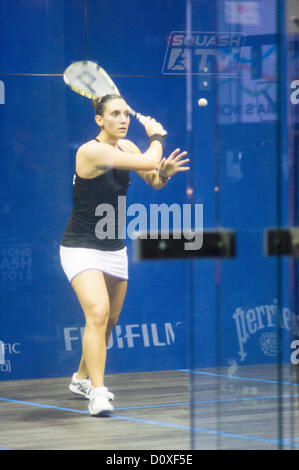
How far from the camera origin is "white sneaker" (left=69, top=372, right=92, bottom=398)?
19.6 feet

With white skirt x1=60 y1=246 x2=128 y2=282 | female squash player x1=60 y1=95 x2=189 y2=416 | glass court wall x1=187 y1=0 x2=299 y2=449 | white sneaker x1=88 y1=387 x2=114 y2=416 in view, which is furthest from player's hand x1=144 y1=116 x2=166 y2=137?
glass court wall x1=187 y1=0 x2=299 y2=449

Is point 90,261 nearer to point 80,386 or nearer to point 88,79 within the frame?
point 80,386

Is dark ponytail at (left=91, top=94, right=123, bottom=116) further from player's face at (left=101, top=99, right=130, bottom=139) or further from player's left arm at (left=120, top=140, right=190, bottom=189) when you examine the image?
player's left arm at (left=120, top=140, right=190, bottom=189)

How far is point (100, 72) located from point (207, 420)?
3.62 meters

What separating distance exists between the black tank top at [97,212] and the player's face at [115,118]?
26 centimetres

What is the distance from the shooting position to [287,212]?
314 centimetres

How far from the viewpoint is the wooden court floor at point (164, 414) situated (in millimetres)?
3289

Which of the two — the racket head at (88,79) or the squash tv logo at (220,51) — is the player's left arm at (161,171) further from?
the squash tv logo at (220,51)

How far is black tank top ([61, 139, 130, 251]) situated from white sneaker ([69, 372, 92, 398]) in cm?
86

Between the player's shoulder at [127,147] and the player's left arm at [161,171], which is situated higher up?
the player's shoulder at [127,147]

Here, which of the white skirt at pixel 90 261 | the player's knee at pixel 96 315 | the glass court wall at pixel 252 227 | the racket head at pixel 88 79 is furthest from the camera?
the racket head at pixel 88 79

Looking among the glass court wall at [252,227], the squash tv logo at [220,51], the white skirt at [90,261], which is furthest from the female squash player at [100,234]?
the glass court wall at [252,227]
